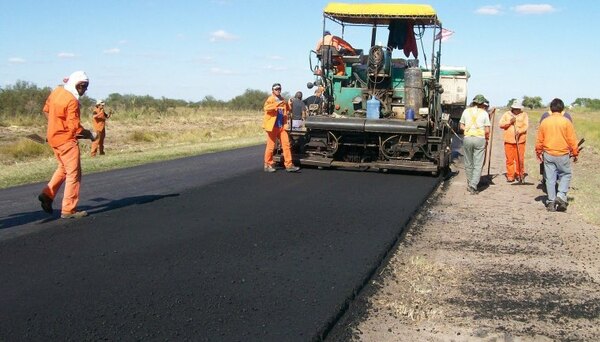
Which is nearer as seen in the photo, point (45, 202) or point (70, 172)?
point (70, 172)

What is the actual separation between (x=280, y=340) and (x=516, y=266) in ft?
9.59

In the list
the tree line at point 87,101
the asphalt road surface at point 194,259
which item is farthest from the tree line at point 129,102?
the asphalt road surface at point 194,259

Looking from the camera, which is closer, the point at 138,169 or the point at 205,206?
the point at 205,206

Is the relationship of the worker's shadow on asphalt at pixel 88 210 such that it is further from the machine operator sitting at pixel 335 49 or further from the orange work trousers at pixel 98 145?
the orange work trousers at pixel 98 145

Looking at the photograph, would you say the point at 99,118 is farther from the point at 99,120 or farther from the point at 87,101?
the point at 87,101

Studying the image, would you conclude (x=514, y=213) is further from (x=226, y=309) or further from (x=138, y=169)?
(x=138, y=169)

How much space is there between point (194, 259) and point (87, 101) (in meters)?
44.1

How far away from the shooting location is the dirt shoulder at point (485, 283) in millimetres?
4230

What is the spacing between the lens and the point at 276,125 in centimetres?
1188

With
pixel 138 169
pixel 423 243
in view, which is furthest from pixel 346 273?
pixel 138 169

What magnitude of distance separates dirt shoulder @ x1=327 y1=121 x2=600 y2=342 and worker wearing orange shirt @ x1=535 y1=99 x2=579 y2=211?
277 millimetres

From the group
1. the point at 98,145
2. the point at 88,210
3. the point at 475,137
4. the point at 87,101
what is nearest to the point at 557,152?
the point at 475,137

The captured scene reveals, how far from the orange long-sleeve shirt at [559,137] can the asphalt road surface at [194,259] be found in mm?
1931

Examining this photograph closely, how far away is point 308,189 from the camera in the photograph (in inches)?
387
